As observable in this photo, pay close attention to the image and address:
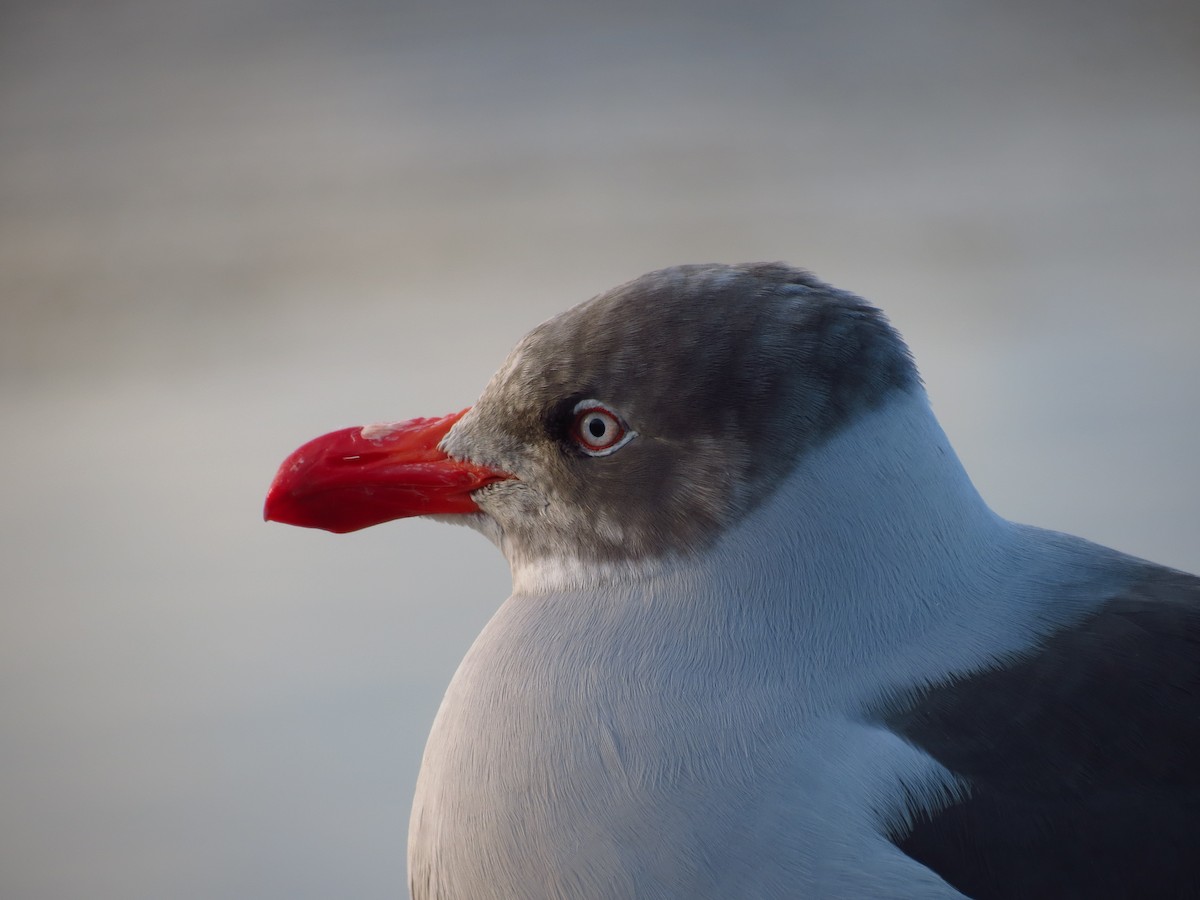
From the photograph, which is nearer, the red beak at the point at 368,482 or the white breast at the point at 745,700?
the white breast at the point at 745,700

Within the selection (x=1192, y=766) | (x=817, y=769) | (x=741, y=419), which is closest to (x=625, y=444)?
(x=741, y=419)

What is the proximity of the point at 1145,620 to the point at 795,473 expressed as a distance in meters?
0.20

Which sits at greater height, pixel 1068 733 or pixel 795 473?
pixel 795 473

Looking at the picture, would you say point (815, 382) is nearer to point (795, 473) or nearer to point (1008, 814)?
point (795, 473)

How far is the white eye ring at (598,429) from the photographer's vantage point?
69 cm

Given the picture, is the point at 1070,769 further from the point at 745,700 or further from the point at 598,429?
the point at 598,429

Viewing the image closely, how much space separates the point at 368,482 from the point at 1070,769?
0.43 m

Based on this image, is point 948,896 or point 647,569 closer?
point 948,896

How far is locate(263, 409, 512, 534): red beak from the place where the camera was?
771 mm

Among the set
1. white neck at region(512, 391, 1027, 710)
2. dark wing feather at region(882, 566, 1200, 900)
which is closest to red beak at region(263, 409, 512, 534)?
white neck at region(512, 391, 1027, 710)

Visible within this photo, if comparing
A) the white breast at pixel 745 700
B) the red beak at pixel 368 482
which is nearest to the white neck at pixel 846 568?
the white breast at pixel 745 700

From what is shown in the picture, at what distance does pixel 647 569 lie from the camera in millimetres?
691

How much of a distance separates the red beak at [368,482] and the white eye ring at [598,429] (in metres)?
0.09

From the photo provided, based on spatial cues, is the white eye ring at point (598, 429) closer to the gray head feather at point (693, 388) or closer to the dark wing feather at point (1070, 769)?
the gray head feather at point (693, 388)
